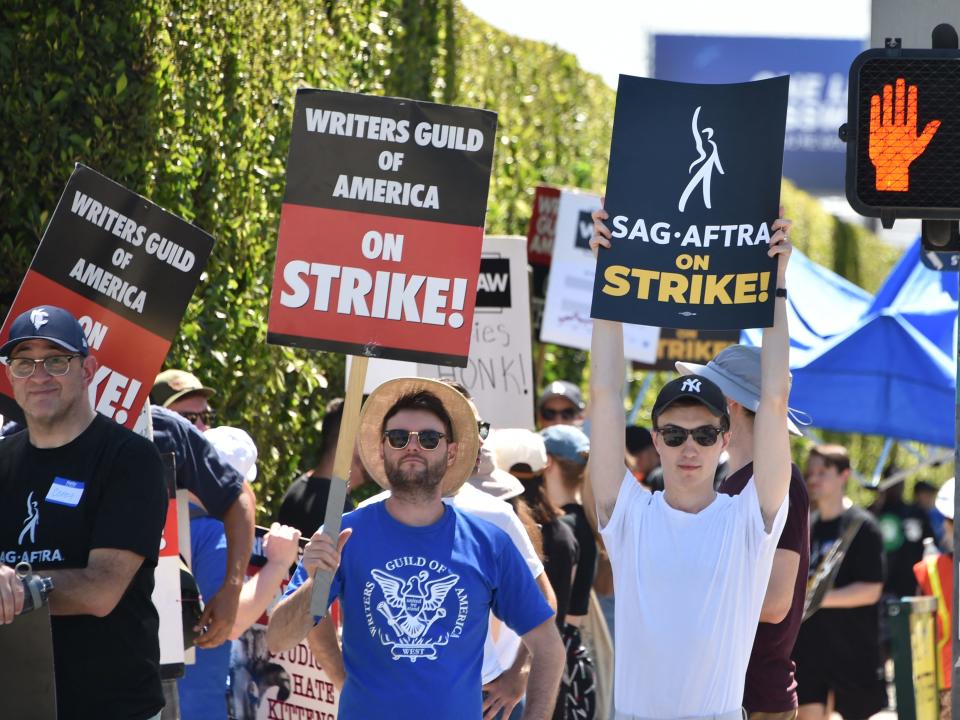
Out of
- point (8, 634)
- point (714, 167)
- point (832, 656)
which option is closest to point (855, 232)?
point (832, 656)

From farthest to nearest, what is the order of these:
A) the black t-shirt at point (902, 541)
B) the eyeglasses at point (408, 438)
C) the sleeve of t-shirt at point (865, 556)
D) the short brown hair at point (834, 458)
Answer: the black t-shirt at point (902, 541) < the short brown hair at point (834, 458) < the sleeve of t-shirt at point (865, 556) < the eyeglasses at point (408, 438)

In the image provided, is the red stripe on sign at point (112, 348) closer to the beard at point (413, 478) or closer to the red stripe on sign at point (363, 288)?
the red stripe on sign at point (363, 288)

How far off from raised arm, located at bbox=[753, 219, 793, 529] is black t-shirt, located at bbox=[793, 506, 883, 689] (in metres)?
3.73

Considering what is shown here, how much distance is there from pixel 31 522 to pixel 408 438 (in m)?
1.09

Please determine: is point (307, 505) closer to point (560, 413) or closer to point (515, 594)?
point (515, 594)

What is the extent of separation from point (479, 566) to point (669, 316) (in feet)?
3.30

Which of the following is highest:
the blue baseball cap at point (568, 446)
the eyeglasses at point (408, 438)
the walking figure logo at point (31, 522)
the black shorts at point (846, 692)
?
the blue baseball cap at point (568, 446)

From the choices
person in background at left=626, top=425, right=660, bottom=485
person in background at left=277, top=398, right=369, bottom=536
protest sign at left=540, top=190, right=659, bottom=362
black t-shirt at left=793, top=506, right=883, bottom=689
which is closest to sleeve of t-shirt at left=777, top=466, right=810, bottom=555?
person in background at left=277, top=398, right=369, bottom=536

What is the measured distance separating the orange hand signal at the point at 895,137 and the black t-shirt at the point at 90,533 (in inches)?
102

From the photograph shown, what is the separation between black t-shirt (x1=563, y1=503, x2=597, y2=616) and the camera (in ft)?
23.6

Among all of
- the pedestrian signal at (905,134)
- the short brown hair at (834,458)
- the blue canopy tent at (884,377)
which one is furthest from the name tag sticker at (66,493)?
the blue canopy tent at (884,377)

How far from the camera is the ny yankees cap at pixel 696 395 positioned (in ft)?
15.4

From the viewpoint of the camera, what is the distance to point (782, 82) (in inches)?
198

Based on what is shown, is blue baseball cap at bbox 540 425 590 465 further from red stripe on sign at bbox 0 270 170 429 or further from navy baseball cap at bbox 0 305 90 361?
navy baseball cap at bbox 0 305 90 361
